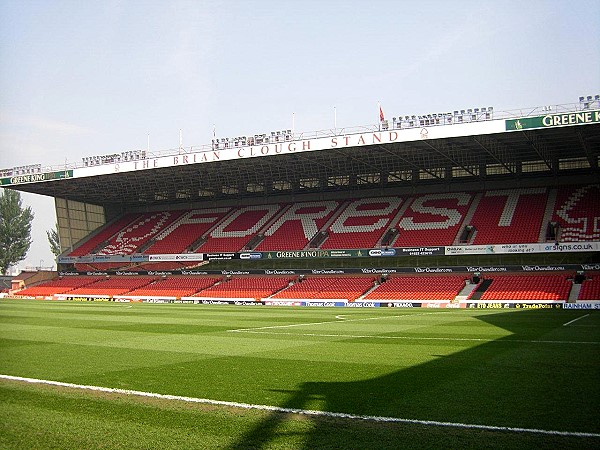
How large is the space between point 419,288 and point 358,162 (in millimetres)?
11858

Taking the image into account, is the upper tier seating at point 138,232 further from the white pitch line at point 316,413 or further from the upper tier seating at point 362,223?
the white pitch line at point 316,413

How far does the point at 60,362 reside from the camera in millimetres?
13516

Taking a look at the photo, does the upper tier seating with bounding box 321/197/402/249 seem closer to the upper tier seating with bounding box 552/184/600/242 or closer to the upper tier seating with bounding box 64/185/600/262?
the upper tier seating with bounding box 64/185/600/262

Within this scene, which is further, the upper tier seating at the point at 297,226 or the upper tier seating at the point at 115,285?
the upper tier seating at the point at 115,285

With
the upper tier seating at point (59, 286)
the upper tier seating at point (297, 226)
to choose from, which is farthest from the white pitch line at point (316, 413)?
the upper tier seating at point (59, 286)

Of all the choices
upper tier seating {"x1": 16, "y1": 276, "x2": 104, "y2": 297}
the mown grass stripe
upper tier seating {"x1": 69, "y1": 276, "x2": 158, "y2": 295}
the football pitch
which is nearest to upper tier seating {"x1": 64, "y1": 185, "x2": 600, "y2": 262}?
upper tier seating {"x1": 16, "y1": 276, "x2": 104, "y2": 297}

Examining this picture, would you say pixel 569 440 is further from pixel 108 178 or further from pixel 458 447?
pixel 108 178

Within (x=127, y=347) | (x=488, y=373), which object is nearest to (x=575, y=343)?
(x=488, y=373)

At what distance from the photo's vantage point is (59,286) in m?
59.7

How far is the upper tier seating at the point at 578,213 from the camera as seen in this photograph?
41.5 meters

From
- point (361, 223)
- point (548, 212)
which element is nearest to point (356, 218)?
point (361, 223)

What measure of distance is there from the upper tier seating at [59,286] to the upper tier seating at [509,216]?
39.5 meters

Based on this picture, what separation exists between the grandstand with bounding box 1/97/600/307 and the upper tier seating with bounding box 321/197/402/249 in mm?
181

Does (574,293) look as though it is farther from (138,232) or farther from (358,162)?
(138,232)
